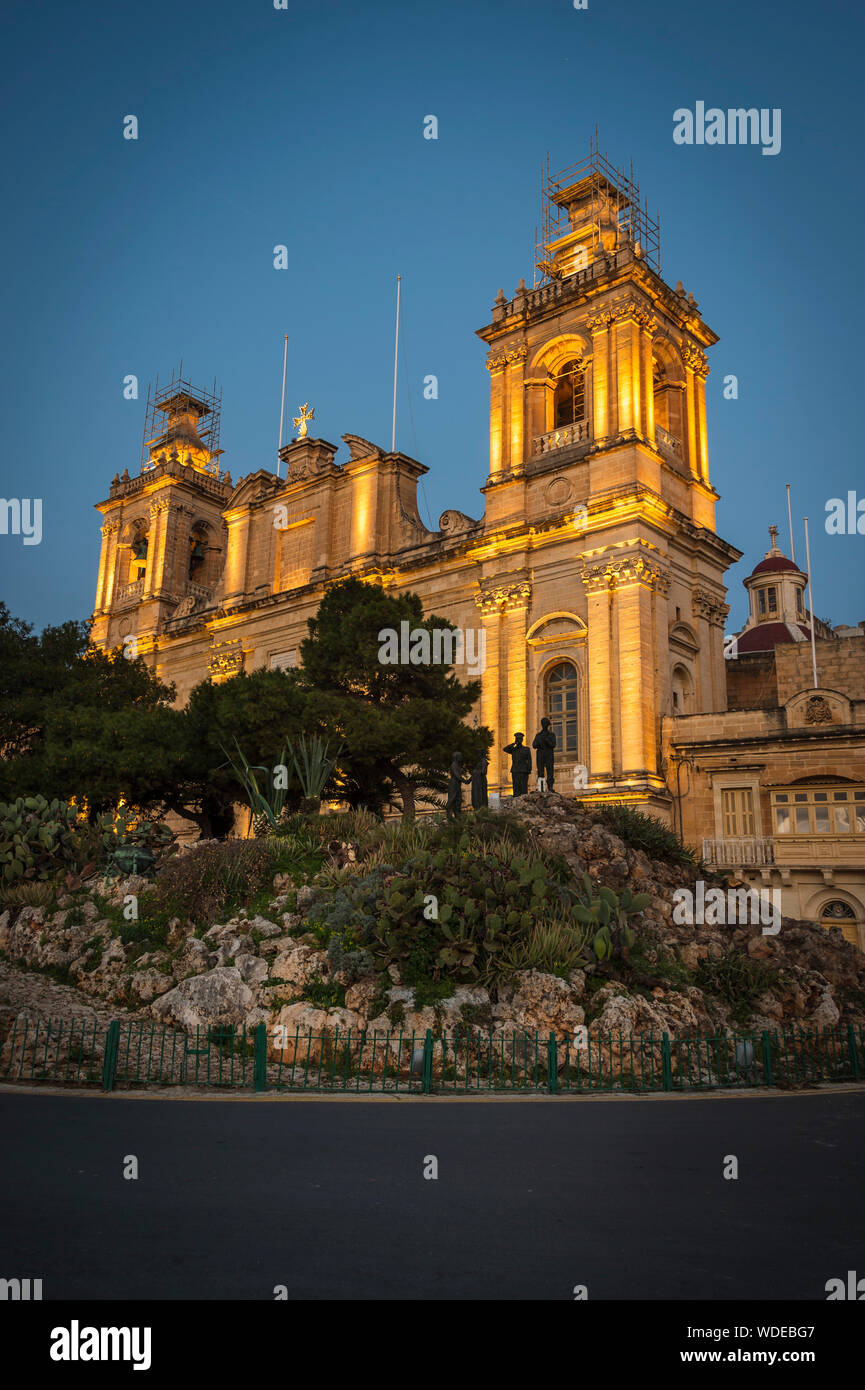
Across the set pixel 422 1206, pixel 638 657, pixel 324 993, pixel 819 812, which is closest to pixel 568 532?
pixel 638 657

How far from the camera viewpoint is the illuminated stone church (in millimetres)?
30422

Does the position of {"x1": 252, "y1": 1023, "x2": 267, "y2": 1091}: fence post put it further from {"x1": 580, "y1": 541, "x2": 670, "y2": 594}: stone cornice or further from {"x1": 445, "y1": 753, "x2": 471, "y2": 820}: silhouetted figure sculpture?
{"x1": 580, "y1": 541, "x2": 670, "y2": 594}: stone cornice

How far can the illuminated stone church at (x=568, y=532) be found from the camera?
30.4 m

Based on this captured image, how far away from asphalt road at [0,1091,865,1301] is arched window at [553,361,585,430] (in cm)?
3014

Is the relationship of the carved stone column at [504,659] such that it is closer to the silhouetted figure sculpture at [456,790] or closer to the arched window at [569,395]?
the arched window at [569,395]

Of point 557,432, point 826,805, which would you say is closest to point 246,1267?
point 826,805

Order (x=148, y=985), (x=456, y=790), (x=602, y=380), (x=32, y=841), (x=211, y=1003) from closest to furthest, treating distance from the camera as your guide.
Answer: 1. (x=211, y=1003)
2. (x=148, y=985)
3. (x=456, y=790)
4. (x=32, y=841)
5. (x=602, y=380)

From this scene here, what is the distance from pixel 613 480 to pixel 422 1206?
91.0 feet

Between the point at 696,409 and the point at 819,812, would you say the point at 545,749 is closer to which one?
the point at 819,812

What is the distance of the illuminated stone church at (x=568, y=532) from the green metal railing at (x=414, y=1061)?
15.6 metres

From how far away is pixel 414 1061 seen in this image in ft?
39.3

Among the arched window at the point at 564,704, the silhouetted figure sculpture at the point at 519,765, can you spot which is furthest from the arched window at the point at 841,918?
the silhouetted figure sculpture at the point at 519,765

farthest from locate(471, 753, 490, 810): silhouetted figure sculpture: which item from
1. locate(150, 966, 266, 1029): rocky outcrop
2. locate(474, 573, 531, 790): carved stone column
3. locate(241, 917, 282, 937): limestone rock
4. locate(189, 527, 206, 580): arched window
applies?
locate(189, 527, 206, 580): arched window
